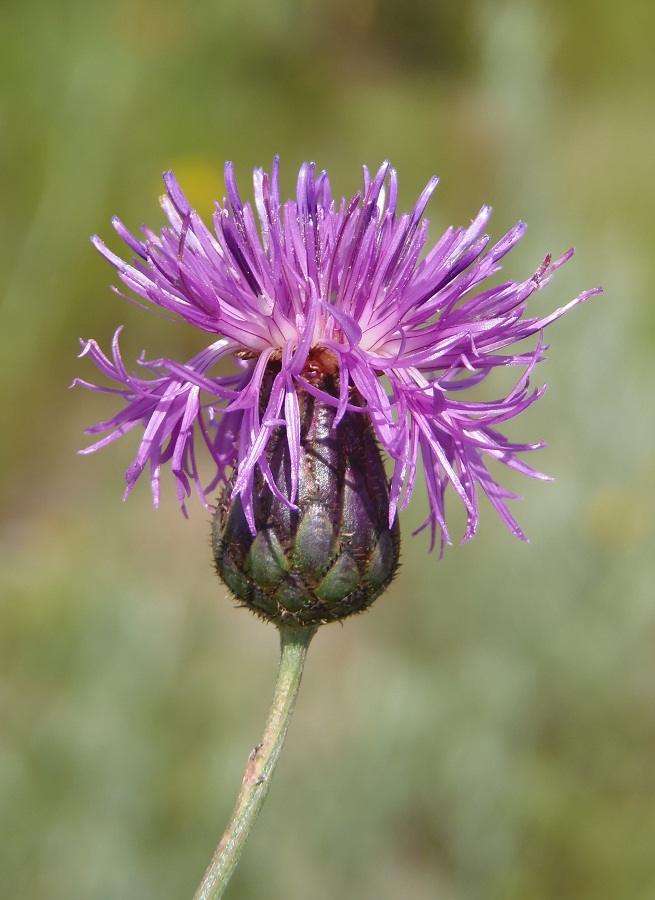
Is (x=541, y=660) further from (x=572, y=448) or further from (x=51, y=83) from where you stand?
(x=51, y=83)

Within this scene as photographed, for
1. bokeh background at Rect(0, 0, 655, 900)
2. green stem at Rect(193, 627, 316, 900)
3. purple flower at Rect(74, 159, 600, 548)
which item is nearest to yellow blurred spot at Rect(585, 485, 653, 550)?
bokeh background at Rect(0, 0, 655, 900)

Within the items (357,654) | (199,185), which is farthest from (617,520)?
(199,185)

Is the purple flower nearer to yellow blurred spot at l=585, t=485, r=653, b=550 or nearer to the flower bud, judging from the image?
the flower bud

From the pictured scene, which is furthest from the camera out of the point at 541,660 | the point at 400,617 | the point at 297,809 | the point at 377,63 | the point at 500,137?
the point at 377,63

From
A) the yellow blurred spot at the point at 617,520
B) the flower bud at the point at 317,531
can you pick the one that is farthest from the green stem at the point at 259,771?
the yellow blurred spot at the point at 617,520

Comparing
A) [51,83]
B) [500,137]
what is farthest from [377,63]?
[500,137]

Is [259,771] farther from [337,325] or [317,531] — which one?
[337,325]
